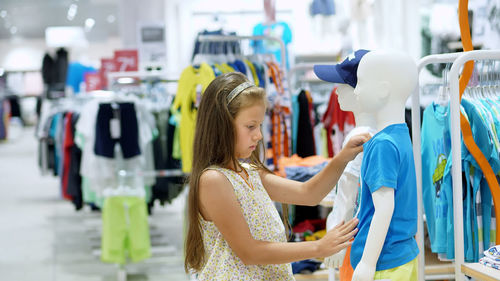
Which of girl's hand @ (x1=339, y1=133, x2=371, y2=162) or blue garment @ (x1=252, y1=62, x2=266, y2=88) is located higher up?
blue garment @ (x1=252, y1=62, x2=266, y2=88)

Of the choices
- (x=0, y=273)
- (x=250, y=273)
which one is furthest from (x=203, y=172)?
(x=0, y=273)

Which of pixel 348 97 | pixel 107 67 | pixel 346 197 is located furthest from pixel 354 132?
pixel 107 67

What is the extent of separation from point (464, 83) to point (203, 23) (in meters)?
6.46

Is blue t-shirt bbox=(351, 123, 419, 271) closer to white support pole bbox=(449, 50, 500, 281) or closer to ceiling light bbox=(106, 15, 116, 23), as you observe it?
white support pole bbox=(449, 50, 500, 281)

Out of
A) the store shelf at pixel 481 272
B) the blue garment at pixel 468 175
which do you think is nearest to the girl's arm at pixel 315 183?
the store shelf at pixel 481 272

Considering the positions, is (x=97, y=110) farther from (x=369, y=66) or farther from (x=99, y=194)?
(x=369, y=66)

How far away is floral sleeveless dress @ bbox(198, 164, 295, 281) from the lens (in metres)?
1.84

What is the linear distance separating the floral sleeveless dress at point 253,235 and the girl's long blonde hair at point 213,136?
0.03 metres

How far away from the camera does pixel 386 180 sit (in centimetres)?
178

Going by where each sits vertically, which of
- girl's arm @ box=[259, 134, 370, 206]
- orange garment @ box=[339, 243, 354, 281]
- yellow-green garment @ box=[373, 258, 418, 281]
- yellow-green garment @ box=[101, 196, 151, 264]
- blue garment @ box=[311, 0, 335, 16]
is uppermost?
blue garment @ box=[311, 0, 335, 16]

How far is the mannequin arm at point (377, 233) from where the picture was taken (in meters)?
1.78

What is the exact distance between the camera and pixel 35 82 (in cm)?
2283

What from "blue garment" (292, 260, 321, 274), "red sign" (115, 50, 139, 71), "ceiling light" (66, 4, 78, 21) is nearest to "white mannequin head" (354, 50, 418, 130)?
"blue garment" (292, 260, 321, 274)

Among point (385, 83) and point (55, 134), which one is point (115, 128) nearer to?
point (55, 134)
